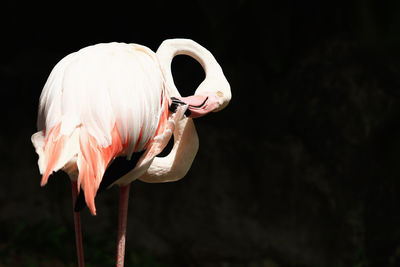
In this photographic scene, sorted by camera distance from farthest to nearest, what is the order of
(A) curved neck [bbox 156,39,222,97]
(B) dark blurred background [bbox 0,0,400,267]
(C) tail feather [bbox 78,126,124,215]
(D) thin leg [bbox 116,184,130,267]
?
(B) dark blurred background [bbox 0,0,400,267]
(A) curved neck [bbox 156,39,222,97]
(D) thin leg [bbox 116,184,130,267]
(C) tail feather [bbox 78,126,124,215]

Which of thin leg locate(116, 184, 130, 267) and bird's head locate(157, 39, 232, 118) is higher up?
bird's head locate(157, 39, 232, 118)

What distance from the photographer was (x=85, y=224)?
3.22 meters

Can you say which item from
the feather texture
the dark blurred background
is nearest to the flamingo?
the feather texture

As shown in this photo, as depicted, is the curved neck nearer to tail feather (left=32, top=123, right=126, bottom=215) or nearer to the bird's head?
the bird's head

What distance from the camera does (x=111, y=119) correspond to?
1.33 m

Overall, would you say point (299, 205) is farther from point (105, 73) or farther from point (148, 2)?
point (105, 73)

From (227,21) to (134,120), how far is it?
1.66 m

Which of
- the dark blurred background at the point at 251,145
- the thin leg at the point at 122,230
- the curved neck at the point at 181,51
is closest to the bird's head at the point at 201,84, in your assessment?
the curved neck at the point at 181,51

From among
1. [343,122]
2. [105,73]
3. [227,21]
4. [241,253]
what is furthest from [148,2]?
[105,73]

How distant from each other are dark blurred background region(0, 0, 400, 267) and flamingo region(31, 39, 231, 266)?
1352 mm

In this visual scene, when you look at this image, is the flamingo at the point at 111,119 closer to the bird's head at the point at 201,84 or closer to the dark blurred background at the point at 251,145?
the bird's head at the point at 201,84

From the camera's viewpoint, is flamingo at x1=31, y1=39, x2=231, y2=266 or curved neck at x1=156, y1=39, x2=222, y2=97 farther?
curved neck at x1=156, y1=39, x2=222, y2=97

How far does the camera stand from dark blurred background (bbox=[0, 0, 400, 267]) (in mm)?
3004

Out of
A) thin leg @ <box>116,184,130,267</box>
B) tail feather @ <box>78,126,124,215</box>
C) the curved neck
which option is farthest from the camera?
the curved neck
